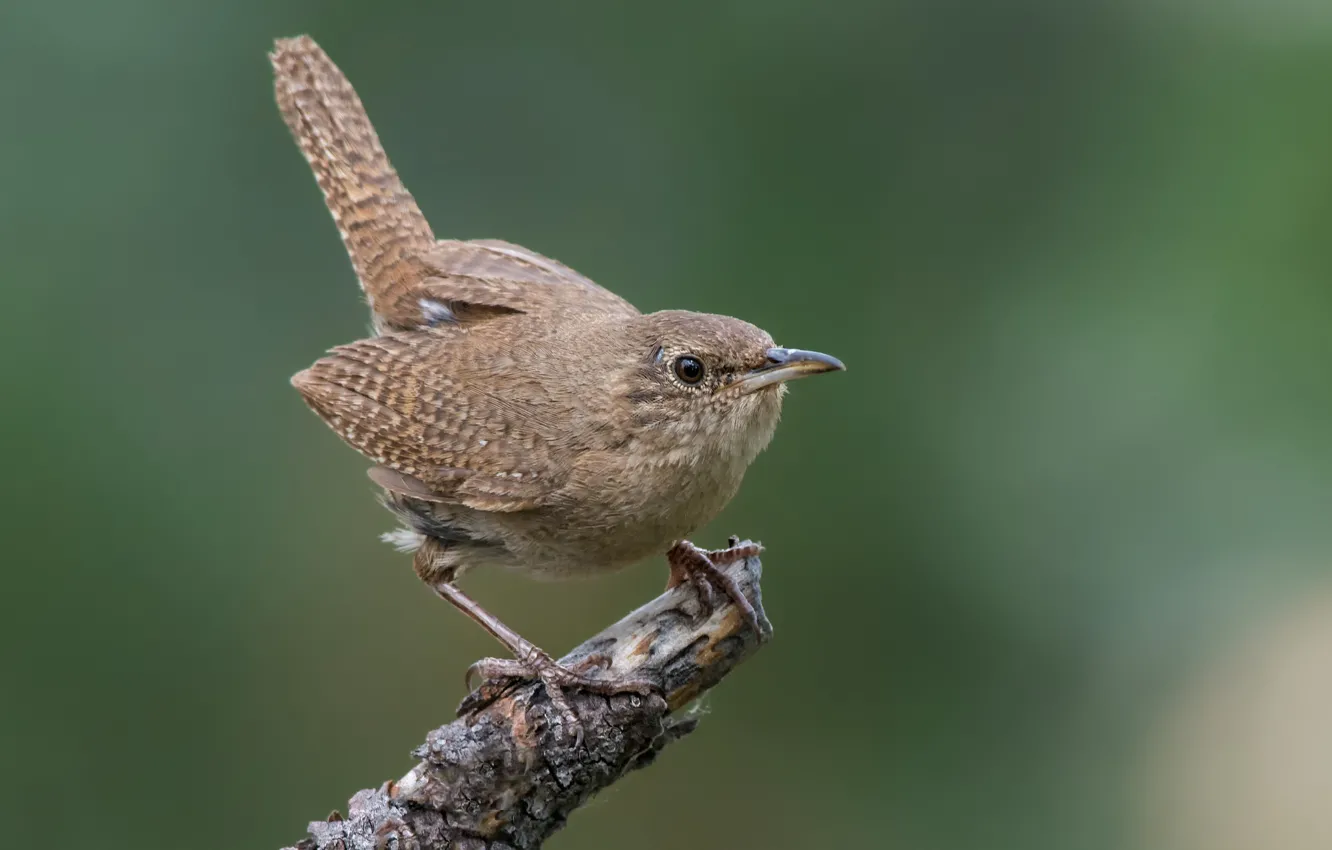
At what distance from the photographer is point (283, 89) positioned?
13.5 feet

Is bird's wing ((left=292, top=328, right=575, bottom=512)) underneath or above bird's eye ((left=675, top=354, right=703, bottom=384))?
underneath

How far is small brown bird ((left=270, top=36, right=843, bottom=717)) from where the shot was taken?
3.03 m

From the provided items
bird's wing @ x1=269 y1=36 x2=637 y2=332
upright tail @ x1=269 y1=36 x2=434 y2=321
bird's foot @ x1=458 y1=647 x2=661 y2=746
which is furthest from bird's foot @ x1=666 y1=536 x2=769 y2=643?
upright tail @ x1=269 y1=36 x2=434 y2=321

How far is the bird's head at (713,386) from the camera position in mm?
2990

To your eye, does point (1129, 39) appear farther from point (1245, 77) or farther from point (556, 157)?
point (556, 157)

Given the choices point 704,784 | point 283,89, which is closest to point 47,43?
point 283,89

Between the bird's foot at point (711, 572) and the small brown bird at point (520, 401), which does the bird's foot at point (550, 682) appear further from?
the bird's foot at point (711, 572)

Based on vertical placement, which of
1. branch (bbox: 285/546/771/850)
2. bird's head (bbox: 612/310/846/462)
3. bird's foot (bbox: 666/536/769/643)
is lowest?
branch (bbox: 285/546/771/850)

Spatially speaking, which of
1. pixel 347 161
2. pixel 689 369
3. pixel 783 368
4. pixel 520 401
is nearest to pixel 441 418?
pixel 520 401

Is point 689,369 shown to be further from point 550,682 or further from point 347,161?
point 347,161

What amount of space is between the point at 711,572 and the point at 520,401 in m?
0.67

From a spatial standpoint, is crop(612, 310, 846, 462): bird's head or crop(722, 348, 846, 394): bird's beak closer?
crop(722, 348, 846, 394): bird's beak

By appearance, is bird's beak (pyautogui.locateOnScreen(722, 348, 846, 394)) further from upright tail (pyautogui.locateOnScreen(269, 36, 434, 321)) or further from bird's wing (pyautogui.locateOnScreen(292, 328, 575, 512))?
upright tail (pyautogui.locateOnScreen(269, 36, 434, 321))

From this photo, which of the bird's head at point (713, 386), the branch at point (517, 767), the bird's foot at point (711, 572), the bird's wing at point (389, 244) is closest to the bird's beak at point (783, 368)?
the bird's head at point (713, 386)
